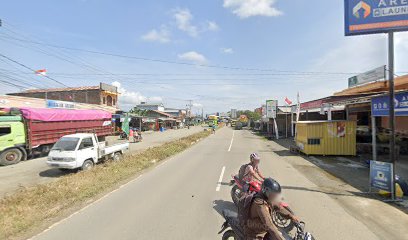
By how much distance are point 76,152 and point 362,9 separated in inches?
514

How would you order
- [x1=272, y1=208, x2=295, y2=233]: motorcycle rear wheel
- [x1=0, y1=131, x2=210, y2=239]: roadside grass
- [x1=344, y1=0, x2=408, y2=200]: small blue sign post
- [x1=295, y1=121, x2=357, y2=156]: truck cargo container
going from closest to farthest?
[x1=272, y1=208, x2=295, y2=233]: motorcycle rear wheel < [x1=0, y1=131, x2=210, y2=239]: roadside grass < [x1=344, y1=0, x2=408, y2=200]: small blue sign post < [x1=295, y1=121, x2=357, y2=156]: truck cargo container

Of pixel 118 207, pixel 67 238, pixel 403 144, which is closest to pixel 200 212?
pixel 118 207

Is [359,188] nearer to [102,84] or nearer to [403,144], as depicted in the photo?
[403,144]

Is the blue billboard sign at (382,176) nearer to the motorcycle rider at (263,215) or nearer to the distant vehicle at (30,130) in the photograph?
the motorcycle rider at (263,215)

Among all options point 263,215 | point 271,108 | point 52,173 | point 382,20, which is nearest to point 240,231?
point 263,215

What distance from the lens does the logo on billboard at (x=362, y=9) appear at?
10.1m

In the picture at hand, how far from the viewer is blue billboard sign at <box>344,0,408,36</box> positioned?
961cm

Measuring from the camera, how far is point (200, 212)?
7.44 meters

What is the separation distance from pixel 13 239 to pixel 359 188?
10.5 metres

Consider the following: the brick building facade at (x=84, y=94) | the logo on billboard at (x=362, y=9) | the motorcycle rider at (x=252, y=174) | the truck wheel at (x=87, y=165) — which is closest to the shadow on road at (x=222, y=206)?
the motorcycle rider at (x=252, y=174)

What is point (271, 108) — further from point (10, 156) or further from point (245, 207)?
point (245, 207)

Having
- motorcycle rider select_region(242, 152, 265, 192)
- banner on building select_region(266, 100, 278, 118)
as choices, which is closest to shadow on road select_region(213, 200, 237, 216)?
motorcycle rider select_region(242, 152, 265, 192)

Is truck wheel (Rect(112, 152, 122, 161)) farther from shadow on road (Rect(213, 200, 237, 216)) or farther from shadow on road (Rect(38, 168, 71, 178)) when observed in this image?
shadow on road (Rect(213, 200, 237, 216))

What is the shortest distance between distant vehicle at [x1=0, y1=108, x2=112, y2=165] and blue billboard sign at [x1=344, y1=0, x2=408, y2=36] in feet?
61.6
